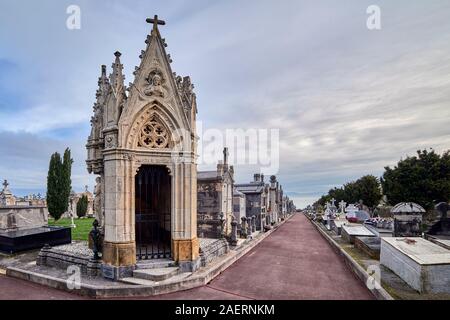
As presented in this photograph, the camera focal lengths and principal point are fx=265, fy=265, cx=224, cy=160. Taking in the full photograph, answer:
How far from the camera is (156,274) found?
322 inches

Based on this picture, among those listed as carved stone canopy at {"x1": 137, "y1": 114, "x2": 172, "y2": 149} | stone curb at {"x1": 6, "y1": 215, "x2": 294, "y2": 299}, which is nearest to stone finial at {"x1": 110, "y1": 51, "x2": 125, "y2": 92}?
carved stone canopy at {"x1": 137, "y1": 114, "x2": 172, "y2": 149}

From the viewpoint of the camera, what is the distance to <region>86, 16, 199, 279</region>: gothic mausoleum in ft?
28.8

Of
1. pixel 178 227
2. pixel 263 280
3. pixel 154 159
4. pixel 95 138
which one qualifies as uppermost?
pixel 95 138

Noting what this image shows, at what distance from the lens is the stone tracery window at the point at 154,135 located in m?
9.48

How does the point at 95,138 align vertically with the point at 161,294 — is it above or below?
above

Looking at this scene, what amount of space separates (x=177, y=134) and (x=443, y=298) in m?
9.13

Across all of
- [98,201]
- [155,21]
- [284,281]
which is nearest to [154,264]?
[98,201]

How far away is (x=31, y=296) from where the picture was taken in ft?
24.9

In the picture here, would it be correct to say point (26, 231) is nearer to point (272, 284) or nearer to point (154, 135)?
point (154, 135)

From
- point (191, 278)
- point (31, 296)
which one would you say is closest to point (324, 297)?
point (191, 278)

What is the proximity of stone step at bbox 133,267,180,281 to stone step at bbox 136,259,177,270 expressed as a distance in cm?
23
